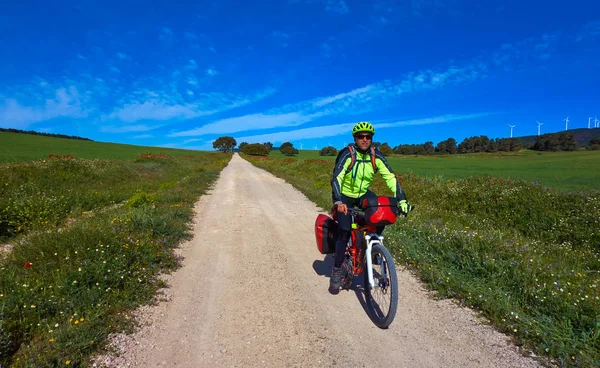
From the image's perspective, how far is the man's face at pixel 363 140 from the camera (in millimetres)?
3563

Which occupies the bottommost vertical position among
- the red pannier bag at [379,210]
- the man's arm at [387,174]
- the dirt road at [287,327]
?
the dirt road at [287,327]

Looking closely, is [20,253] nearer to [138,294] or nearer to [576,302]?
[138,294]

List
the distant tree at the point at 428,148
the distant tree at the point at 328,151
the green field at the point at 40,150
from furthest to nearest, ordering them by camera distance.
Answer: the distant tree at the point at 328,151 < the distant tree at the point at 428,148 < the green field at the point at 40,150

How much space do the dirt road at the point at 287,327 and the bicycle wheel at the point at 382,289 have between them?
142mm

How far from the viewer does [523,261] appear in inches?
168

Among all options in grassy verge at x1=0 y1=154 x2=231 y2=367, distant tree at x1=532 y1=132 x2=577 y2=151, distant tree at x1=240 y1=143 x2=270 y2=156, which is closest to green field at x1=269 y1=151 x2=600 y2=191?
grassy verge at x1=0 y1=154 x2=231 y2=367

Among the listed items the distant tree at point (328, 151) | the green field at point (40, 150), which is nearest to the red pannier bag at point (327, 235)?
the green field at point (40, 150)

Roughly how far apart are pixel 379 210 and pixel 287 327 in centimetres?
174

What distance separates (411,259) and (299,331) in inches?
112

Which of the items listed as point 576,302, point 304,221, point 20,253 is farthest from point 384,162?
point 20,253

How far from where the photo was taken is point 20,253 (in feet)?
13.8

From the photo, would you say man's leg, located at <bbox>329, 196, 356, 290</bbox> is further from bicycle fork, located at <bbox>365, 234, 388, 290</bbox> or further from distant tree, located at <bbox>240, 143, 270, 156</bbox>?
distant tree, located at <bbox>240, 143, 270, 156</bbox>

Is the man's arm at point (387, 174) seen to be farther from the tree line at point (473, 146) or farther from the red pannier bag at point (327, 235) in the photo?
the tree line at point (473, 146)

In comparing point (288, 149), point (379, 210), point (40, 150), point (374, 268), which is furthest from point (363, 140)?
point (288, 149)
